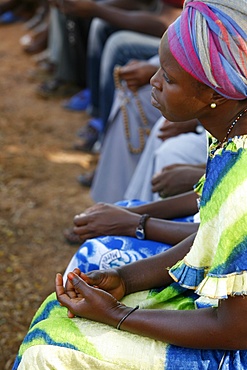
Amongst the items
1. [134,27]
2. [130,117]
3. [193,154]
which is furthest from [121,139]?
[134,27]

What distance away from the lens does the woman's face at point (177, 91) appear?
5.57 feet

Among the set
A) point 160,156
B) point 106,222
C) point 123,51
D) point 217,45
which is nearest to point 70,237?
point 160,156

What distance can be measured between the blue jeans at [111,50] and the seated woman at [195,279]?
8.61ft

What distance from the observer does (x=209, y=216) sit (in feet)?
5.64

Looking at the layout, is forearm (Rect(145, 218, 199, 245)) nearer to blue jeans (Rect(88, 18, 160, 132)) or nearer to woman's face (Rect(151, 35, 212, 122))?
woman's face (Rect(151, 35, 212, 122))

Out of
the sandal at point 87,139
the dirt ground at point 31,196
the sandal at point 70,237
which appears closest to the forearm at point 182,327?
the dirt ground at point 31,196

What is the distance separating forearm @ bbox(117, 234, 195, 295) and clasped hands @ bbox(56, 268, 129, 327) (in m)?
0.06

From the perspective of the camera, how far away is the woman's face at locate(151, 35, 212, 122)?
1.70 m

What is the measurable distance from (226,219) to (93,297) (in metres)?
0.47

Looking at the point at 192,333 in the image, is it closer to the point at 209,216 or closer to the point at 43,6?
the point at 209,216

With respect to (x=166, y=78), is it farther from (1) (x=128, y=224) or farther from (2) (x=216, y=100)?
(1) (x=128, y=224)

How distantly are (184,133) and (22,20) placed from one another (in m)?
5.74

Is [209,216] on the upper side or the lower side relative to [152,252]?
upper

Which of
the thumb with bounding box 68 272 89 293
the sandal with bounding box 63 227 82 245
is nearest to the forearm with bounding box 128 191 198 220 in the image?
the thumb with bounding box 68 272 89 293
